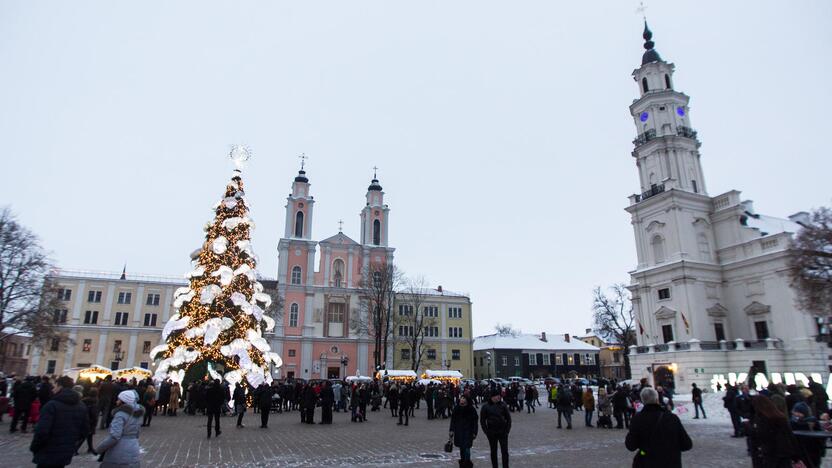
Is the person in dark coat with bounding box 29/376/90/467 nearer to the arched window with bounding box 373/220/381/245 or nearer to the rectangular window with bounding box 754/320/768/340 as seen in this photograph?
the rectangular window with bounding box 754/320/768/340

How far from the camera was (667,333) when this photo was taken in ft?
134

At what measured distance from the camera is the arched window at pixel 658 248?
43.1m

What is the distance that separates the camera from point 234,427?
675 inches

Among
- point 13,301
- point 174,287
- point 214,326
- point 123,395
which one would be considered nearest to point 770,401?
point 123,395

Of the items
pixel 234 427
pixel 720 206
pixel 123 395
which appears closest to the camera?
pixel 123 395

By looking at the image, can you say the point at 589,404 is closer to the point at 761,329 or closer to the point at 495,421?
the point at 495,421

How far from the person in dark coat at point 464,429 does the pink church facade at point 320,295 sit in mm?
46098

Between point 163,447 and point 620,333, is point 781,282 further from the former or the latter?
point 163,447

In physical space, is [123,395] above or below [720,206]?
below

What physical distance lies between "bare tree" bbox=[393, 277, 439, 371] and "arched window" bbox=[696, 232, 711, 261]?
29.5 meters

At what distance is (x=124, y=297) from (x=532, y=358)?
5489 cm

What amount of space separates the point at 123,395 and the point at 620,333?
2336 inches

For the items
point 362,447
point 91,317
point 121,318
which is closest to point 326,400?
point 362,447

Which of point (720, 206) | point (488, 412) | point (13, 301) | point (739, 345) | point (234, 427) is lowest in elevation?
point (234, 427)
